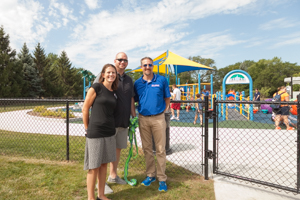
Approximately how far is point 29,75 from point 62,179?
31.9 meters

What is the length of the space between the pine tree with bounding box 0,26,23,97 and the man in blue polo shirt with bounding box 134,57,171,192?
27.9m

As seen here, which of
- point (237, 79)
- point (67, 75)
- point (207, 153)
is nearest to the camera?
point (207, 153)

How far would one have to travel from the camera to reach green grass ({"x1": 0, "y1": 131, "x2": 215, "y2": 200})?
267cm

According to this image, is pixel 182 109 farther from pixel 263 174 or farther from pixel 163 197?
pixel 163 197

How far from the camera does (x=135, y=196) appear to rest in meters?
2.64

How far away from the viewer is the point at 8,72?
83.2 ft

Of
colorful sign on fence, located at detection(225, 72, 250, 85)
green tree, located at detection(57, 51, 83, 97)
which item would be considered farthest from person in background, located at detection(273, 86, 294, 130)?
green tree, located at detection(57, 51, 83, 97)

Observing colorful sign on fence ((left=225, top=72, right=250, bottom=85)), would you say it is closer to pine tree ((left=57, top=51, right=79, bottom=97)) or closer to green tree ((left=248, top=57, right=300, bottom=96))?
pine tree ((left=57, top=51, right=79, bottom=97))

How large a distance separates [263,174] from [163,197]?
77.3 inches

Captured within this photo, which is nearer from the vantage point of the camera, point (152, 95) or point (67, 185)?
point (152, 95)

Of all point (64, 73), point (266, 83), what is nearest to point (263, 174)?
point (64, 73)

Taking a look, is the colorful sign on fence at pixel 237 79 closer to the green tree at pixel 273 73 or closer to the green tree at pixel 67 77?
the green tree at pixel 67 77

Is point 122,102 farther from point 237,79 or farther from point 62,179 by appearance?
point 237,79

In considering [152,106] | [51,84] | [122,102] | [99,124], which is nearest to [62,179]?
[99,124]
